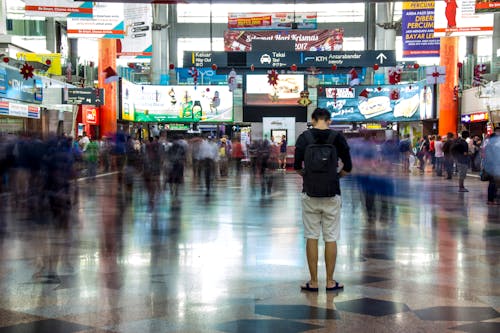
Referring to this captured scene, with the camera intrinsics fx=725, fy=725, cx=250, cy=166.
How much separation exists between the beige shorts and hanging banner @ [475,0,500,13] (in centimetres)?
1361

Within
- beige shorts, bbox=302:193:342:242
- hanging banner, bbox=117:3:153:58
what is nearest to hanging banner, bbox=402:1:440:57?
hanging banner, bbox=117:3:153:58

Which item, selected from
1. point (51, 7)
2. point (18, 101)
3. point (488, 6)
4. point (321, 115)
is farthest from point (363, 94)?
point (321, 115)

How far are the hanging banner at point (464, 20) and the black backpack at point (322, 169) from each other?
18.8 m

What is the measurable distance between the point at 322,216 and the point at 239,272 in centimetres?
130

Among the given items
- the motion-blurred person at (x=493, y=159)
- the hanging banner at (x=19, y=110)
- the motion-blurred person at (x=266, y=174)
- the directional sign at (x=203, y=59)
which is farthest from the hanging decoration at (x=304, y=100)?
the motion-blurred person at (x=493, y=159)

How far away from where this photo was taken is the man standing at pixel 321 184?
6778 mm

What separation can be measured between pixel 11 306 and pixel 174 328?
5.46 feet

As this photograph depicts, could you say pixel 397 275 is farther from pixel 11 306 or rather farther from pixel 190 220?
pixel 190 220

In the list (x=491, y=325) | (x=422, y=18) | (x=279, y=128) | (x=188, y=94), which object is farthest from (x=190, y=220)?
(x=188, y=94)

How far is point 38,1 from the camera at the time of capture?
20062mm

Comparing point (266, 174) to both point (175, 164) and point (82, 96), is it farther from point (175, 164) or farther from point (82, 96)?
point (82, 96)

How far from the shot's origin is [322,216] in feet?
23.0

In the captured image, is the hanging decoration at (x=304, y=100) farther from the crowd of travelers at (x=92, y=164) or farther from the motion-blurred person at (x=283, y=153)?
the crowd of travelers at (x=92, y=164)

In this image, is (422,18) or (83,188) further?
(422,18)
